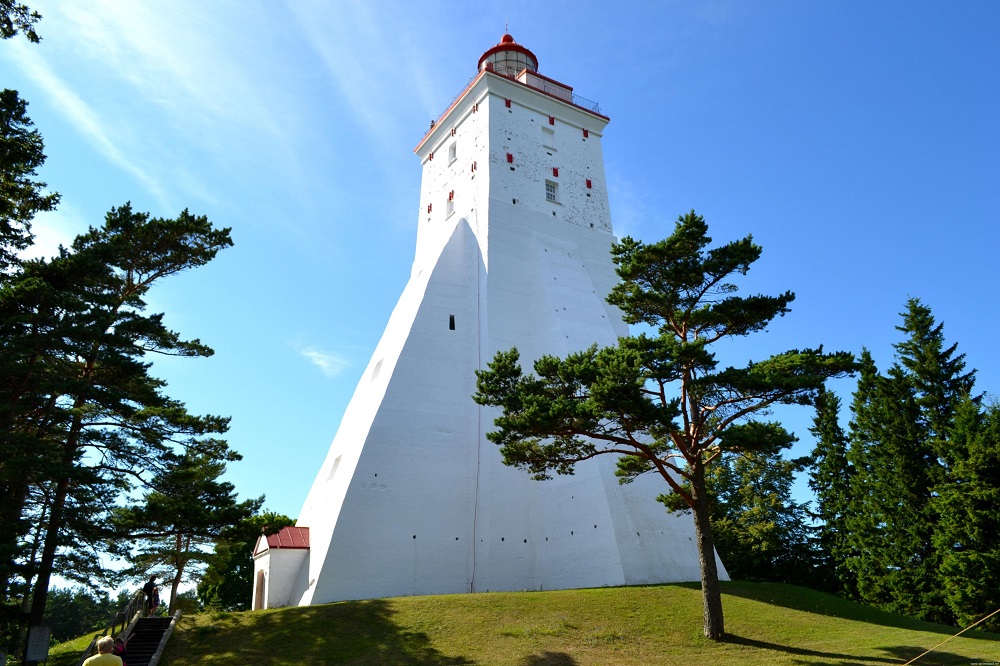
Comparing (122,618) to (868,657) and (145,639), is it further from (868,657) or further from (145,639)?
(868,657)

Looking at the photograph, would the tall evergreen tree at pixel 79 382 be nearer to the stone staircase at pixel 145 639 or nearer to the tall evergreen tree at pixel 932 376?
the stone staircase at pixel 145 639

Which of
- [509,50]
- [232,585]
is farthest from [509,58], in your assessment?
[232,585]

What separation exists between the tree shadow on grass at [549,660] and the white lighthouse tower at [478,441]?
4905mm

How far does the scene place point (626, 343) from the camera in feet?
43.9

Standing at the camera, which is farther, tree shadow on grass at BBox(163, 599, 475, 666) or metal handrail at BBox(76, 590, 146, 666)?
metal handrail at BBox(76, 590, 146, 666)

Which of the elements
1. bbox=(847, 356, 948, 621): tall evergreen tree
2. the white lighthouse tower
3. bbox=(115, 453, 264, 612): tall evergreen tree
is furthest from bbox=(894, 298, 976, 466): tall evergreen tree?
bbox=(115, 453, 264, 612): tall evergreen tree

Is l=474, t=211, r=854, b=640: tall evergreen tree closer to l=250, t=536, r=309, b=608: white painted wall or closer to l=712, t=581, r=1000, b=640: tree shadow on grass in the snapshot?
l=712, t=581, r=1000, b=640: tree shadow on grass

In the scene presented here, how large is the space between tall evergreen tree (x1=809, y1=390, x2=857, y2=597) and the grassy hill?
11.8 m

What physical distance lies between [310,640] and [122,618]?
4273mm

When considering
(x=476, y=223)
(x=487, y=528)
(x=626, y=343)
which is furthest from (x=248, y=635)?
(x=476, y=223)

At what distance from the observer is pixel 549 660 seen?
12.0m

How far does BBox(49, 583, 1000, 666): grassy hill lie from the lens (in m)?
12.1

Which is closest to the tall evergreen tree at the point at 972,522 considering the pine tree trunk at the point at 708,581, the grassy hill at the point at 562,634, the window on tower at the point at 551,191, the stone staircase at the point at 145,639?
the grassy hill at the point at 562,634

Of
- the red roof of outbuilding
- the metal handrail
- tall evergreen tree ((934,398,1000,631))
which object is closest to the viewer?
the metal handrail
